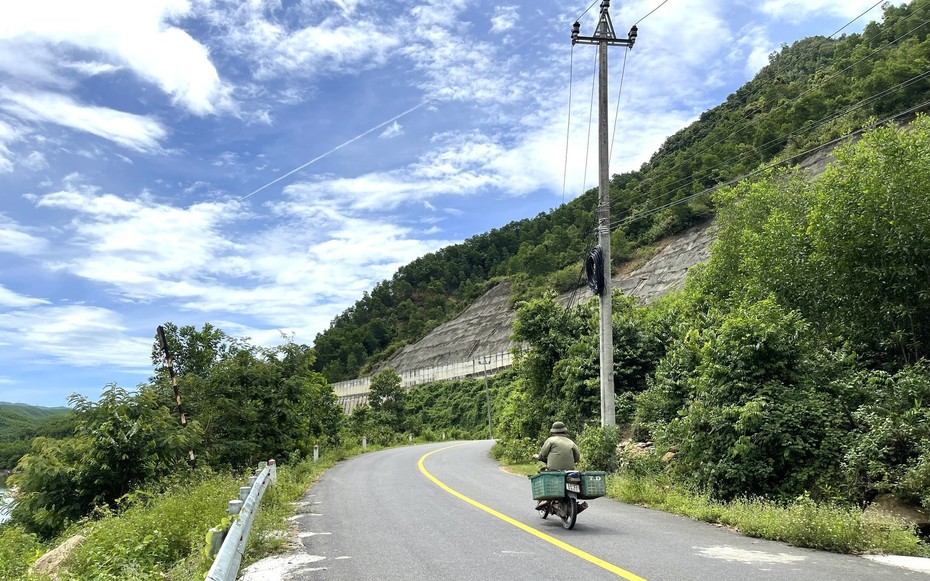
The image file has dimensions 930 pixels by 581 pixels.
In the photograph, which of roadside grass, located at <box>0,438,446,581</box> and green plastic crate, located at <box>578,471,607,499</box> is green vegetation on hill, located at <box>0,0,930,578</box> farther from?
green plastic crate, located at <box>578,471,607,499</box>

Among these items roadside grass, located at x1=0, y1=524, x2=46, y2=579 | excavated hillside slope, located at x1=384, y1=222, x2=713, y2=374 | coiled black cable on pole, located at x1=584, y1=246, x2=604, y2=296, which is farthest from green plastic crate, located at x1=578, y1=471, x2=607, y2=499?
excavated hillside slope, located at x1=384, y1=222, x2=713, y2=374

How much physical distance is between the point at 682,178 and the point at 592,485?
78.1 m

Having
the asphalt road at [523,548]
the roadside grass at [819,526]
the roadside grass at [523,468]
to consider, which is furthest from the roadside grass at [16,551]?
the roadside grass at [523,468]

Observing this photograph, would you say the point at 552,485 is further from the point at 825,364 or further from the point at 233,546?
the point at 825,364

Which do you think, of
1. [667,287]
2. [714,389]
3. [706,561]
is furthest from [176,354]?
[667,287]

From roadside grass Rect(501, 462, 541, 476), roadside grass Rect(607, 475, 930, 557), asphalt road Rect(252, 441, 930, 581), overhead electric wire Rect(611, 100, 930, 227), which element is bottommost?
roadside grass Rect(501, 462, 541, 476)

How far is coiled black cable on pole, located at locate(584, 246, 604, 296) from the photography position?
54.9 feet

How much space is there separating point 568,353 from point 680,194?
59021 mm

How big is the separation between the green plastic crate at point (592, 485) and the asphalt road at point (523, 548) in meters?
0.51

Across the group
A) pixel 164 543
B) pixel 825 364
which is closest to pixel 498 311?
pixel 825 364

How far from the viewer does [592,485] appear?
366 inches

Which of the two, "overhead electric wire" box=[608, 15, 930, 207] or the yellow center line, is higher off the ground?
A: "overhead electric wire" box=[608, 15, 930, 207]

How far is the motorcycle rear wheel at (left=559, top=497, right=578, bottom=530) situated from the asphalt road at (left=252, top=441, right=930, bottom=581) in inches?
6.9

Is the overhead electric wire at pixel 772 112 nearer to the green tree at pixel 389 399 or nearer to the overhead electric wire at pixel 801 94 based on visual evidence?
the overhead electric wire at pixel 801 94
